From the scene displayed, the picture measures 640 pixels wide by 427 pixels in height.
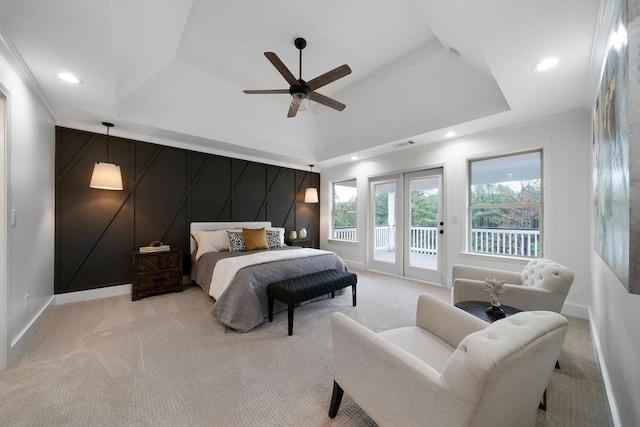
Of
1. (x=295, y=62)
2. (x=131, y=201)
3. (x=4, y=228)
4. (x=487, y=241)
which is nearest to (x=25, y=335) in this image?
(x=4, y=228)

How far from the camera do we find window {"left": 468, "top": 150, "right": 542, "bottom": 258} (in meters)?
3.45

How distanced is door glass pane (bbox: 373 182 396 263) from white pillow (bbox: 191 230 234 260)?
120 inches

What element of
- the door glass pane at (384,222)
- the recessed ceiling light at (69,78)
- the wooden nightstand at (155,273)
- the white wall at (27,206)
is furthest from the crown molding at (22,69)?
the door glass pane at (384,222)

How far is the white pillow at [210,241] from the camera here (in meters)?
4.04

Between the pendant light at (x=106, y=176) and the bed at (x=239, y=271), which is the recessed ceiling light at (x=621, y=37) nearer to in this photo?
the bed at (x=239, y=271)

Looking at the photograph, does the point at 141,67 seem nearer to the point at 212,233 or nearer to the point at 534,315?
the point at 212,233

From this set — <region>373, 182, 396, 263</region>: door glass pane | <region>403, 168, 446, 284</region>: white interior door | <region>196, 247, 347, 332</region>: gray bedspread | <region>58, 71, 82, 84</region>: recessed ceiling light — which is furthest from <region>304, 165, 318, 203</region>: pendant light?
<region>58, 71, 82, 84</region>: recessed ceiling light

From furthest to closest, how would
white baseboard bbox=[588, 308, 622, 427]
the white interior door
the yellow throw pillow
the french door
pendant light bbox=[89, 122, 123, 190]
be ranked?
the french door → the white interior door → the yellow throw pillow → pendant light bbox=[89, 122, 123, 190] → white baseboard bbox=[588, 308, 622, 427]

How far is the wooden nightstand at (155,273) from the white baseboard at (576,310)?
16.7ft

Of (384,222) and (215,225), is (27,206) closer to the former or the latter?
(215,225)

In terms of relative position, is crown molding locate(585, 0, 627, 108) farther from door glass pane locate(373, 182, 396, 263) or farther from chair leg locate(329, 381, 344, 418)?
door glass pane locate(373, 182, 396, 263)

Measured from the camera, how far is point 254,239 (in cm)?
427

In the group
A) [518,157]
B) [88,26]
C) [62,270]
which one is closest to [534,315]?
[88,26]

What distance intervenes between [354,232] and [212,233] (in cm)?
320
